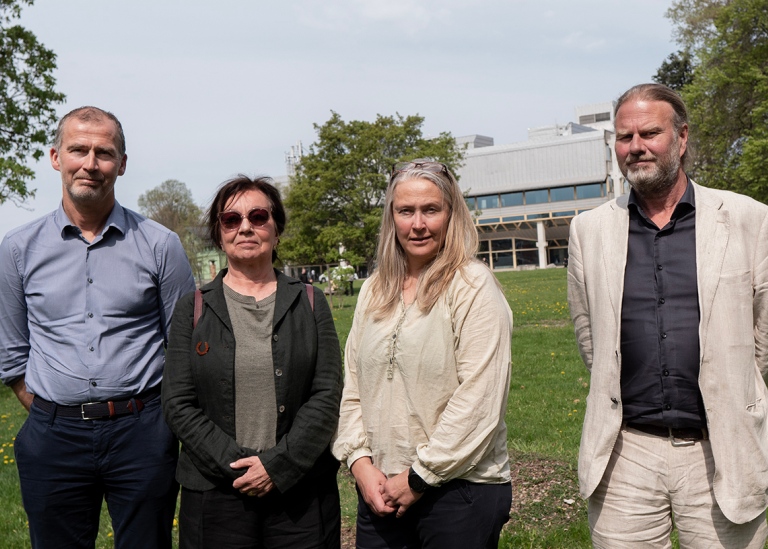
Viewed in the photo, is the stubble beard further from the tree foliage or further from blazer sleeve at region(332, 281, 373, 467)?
the tree foliage

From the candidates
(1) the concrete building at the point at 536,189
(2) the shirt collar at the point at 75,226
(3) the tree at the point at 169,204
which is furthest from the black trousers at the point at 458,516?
(1) the concrete building at the point at 536,189

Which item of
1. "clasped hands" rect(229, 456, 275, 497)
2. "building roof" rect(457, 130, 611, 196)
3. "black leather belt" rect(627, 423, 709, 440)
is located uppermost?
"building roof" rect(457, 130, 611, 196)

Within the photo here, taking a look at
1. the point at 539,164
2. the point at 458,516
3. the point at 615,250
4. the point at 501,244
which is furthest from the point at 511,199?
the point at 458,516

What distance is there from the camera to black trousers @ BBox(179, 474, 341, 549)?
3547 millimetres

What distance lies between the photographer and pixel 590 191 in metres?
84.6

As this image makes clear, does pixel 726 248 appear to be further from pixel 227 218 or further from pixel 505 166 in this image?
pixel 505 166

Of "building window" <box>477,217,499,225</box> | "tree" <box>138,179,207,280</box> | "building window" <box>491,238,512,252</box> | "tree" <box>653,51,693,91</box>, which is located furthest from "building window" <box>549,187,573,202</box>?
"tree" <box>138,179,207,280</box>

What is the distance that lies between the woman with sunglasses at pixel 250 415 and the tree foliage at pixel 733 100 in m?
25.8

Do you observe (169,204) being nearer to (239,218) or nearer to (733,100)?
(733,100)

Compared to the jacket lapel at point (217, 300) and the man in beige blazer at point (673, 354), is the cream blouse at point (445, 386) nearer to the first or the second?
the man in beige blazer at point (673, 354)

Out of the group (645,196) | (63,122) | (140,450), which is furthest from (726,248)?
(63,122)

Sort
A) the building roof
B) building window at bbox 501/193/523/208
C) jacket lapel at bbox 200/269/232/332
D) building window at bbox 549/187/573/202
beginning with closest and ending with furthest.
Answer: jacket lapel at bbox 200/269/232/332
the building roof
building window at bbox 549/187/573/202
building window at bbox 501/193/523/208

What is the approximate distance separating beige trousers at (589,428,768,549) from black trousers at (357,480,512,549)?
59 cm

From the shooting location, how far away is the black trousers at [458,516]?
3229 millimetres
